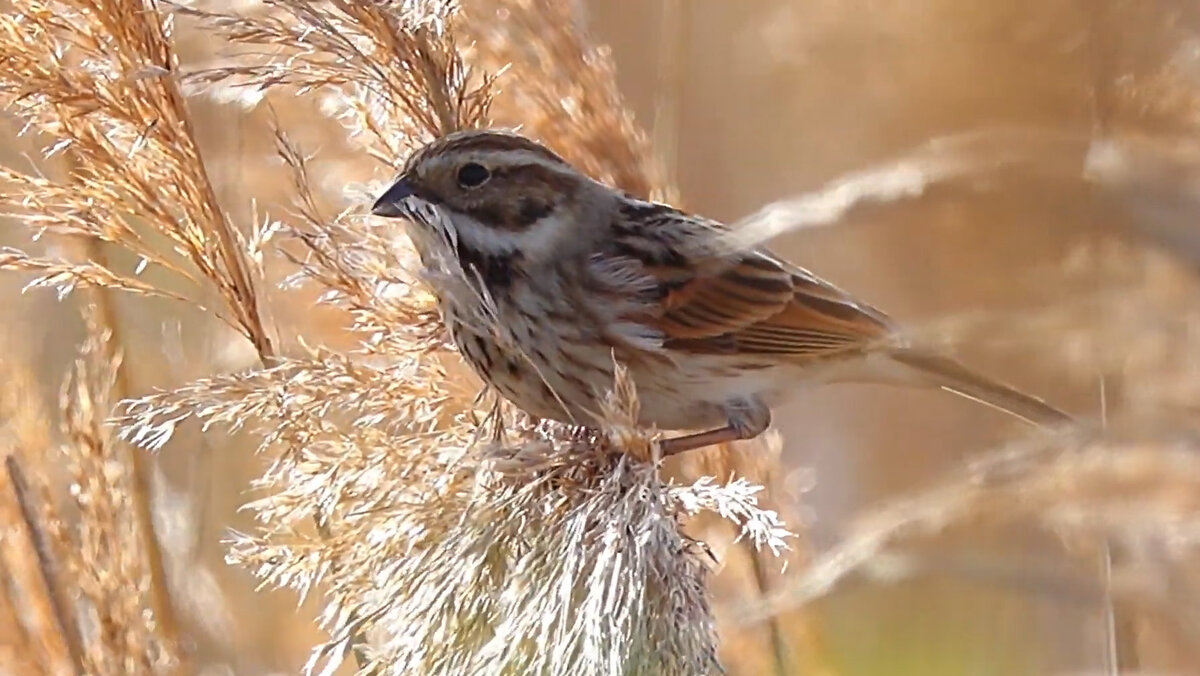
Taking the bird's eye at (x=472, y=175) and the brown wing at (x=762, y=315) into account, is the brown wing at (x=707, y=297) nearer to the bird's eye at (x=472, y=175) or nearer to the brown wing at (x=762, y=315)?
the brown wing at (x=762, y=315)

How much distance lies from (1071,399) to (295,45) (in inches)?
35.0

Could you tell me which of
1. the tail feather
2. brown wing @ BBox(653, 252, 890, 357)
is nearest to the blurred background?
the tail feather

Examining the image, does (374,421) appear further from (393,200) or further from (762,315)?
(762,315)

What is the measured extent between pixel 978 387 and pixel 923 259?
25.1 inches

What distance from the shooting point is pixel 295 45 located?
1.16 meters

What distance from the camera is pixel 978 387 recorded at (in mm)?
1424

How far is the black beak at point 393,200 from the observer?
1.22m

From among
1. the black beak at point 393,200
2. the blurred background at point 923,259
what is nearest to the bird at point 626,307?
the black beak at point 393,200

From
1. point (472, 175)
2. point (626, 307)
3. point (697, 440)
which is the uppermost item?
point (472, 175)

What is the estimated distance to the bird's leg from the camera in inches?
51.9

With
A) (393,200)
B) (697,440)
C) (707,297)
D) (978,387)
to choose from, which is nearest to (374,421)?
(393,200)

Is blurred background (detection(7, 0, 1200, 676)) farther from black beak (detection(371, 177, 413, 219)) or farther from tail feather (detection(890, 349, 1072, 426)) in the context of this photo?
black beak (detection(371, 177, 413, 219))

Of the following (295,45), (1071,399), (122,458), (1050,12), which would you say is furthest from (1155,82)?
(122,458)

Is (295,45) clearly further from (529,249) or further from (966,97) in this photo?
(966,97)
